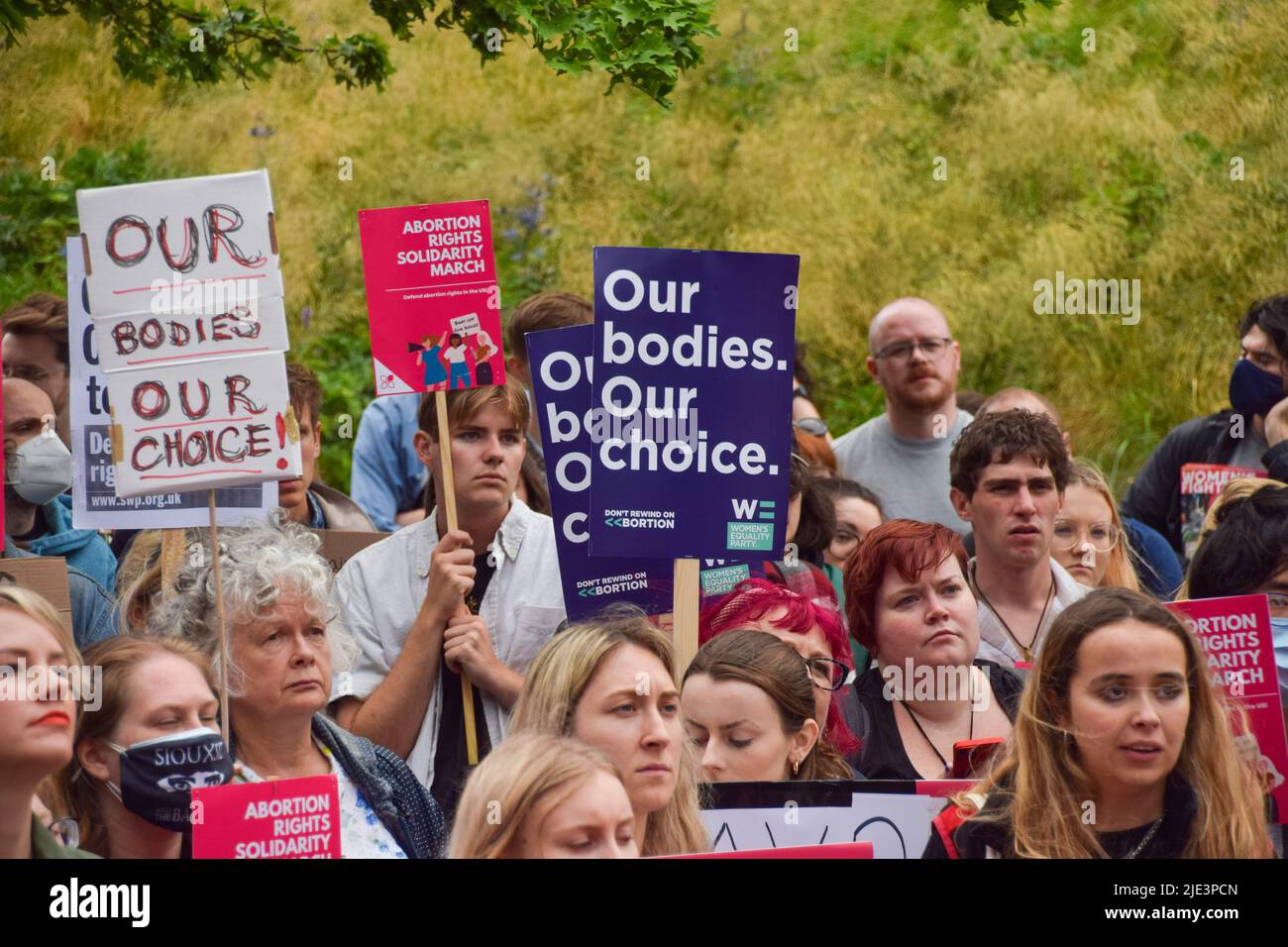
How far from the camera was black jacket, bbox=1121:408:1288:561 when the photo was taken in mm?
5871

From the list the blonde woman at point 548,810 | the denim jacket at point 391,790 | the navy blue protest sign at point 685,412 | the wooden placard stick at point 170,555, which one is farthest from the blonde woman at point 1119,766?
the wooden placard stick at point 170,555

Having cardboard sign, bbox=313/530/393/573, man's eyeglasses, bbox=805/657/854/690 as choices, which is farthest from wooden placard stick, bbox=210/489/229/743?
man's eyeglasses, bbox=805/657/854/690

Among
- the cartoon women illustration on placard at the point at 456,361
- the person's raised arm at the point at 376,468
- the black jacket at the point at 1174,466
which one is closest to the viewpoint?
the cartoon women illustration on placard at the point at 456,361

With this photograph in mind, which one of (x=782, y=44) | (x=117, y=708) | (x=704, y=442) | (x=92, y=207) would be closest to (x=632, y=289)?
(x=704, y=442)

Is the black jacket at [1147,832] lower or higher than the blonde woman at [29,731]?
lower

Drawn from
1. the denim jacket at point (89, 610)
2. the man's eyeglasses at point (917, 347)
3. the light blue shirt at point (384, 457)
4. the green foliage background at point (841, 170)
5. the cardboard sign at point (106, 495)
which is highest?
the green foliage background at point (841, 170)

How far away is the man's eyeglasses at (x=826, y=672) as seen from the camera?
13.2 feet

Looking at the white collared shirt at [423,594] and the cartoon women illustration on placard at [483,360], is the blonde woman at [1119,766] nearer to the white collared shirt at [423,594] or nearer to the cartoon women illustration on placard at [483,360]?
the white collared shirt at [423,594]

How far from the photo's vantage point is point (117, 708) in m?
3.32

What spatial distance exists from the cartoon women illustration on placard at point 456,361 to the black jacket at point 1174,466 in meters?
2.77

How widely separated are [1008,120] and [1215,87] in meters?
1.39

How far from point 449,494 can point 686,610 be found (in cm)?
74
